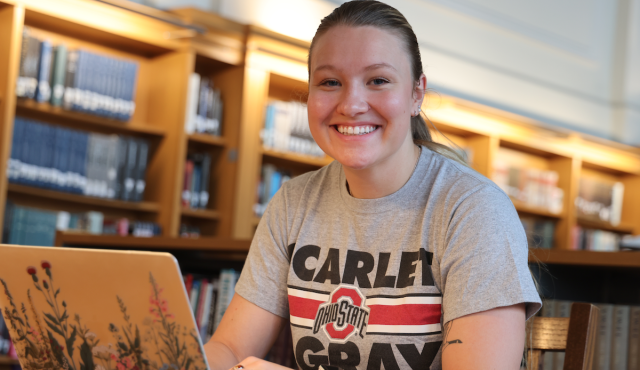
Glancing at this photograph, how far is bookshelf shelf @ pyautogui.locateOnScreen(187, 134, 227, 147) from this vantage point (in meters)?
3.85

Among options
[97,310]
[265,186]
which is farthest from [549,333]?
[265,186]

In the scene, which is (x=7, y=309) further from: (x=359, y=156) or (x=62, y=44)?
(x=62, y=44)

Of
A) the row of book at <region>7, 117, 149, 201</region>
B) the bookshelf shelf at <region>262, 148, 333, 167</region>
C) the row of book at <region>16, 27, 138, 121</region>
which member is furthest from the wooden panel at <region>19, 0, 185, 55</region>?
the bookshelf shelf at <region>262, 148, 333, 167</region>

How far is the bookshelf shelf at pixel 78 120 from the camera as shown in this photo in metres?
3.39

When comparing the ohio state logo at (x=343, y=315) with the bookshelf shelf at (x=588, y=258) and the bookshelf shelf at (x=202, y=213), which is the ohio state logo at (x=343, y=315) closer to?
the bookshelf shelf at (x=588, y=258)

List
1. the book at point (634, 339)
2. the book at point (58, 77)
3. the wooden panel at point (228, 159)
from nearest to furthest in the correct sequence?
the book at point (634, 339) → the book at point (58, 77) → the wooden panel at point (228, 159)

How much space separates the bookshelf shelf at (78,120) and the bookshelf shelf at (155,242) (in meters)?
1.07

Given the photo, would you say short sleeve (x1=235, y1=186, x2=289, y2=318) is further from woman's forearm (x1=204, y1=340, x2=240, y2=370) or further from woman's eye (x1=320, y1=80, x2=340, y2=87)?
woman's eye (x1=320, y1=80, x2=340, y2=87)

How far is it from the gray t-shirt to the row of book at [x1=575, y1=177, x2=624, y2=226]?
4.88 m

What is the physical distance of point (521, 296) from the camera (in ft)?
3.54

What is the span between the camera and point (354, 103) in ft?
4.13

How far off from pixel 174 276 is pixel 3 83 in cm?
275

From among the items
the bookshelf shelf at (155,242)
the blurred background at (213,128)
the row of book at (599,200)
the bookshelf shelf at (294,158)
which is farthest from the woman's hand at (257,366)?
the row of book at (599,200)

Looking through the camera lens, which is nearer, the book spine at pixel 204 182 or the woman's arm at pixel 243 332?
the woman's arm at pixel 243 332
